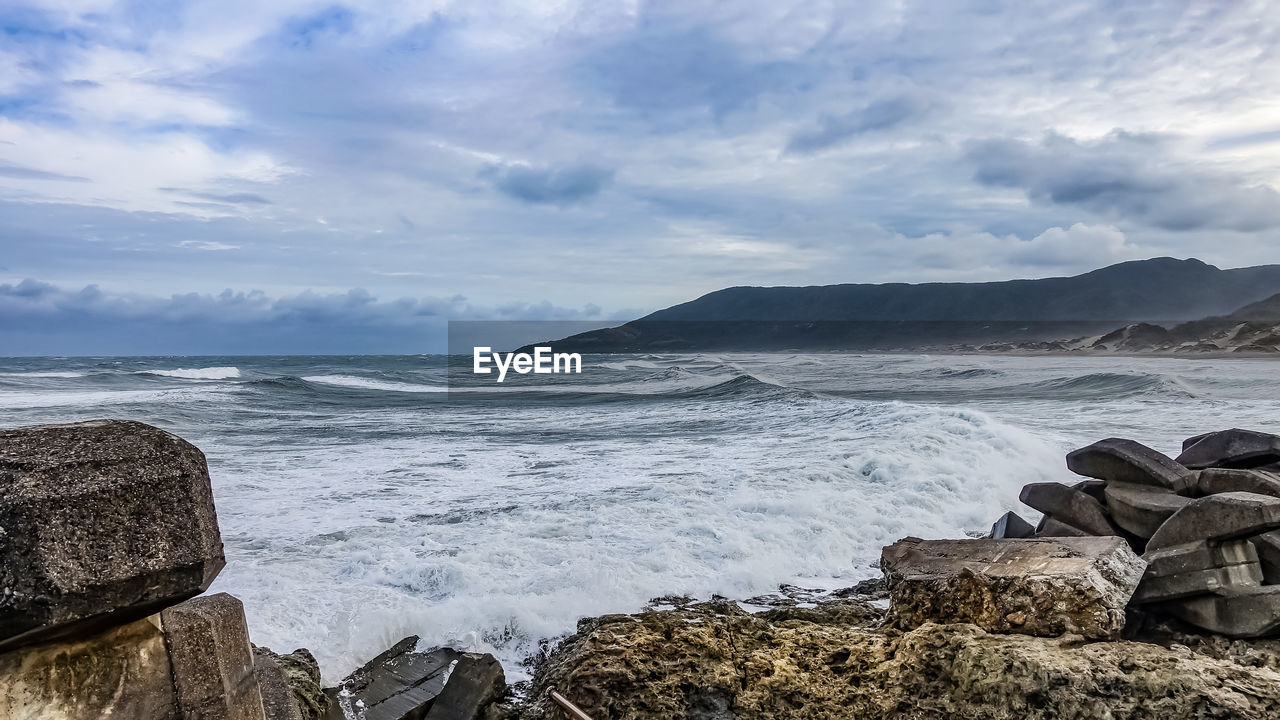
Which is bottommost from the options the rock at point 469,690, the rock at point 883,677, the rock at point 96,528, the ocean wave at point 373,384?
the ocean wave at point 373,384

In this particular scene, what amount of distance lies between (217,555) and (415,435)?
13524 millimetres

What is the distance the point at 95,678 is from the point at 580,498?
6416 mm

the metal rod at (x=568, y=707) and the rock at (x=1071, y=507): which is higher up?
the rock at (x=1071, y=507)

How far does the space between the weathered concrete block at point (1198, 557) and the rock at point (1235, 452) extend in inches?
107

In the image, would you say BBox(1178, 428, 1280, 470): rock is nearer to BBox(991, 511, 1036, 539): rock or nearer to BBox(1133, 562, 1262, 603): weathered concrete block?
BBox(991, 511, 1036, 539): rock

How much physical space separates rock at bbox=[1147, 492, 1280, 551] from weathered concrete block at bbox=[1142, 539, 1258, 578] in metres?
0.06

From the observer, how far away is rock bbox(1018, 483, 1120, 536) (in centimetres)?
498

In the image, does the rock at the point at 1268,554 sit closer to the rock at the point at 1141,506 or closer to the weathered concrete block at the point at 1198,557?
the weathered concrete block at the point at 1198,557

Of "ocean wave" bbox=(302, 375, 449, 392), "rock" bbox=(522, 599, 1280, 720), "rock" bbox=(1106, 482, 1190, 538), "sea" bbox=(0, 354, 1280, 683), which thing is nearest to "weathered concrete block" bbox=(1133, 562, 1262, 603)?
"rock" bbox=(522, 599, 1280, 720)

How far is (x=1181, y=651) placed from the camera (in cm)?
299

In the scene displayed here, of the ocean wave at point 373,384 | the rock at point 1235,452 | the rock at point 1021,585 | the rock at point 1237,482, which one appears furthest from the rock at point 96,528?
the ocean wave at point 373,384

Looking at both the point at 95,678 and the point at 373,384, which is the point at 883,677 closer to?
Result: the point at 95,678

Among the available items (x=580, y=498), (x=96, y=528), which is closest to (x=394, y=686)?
(x=96, y=528)

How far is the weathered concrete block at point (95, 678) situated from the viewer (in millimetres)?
1675
